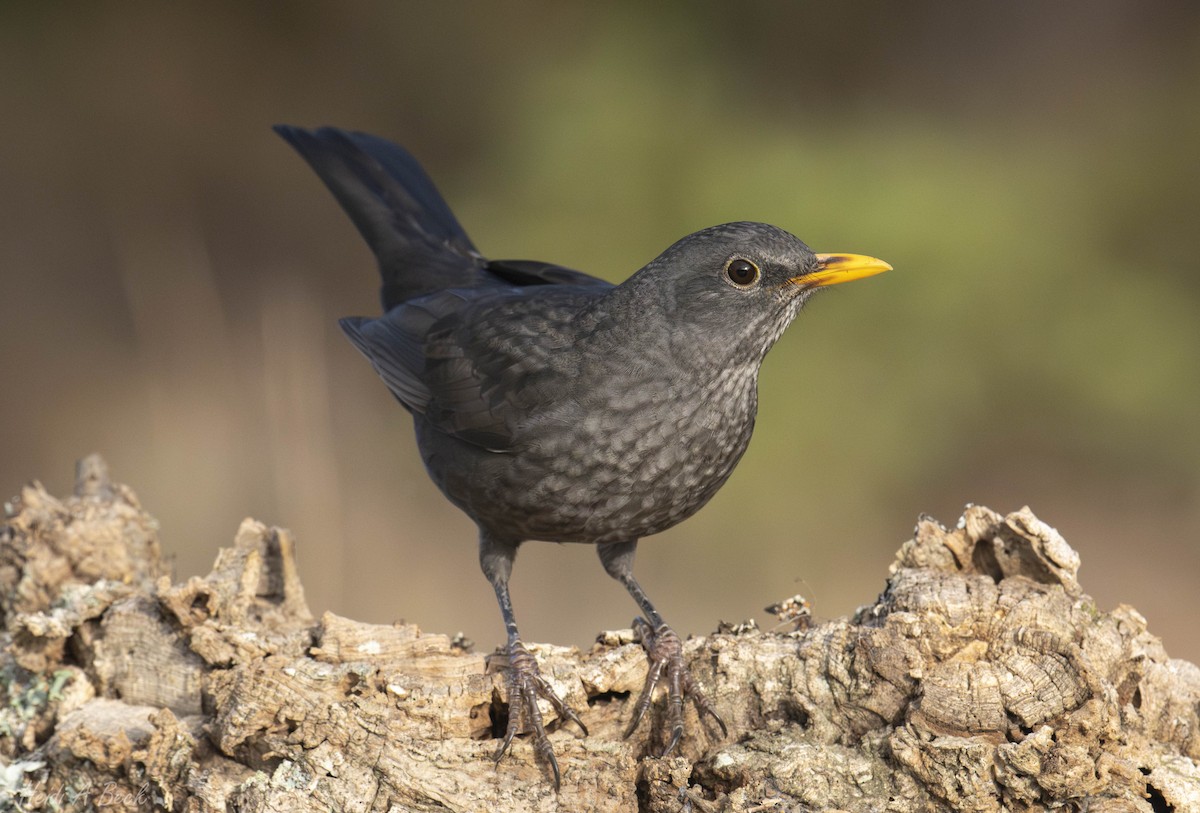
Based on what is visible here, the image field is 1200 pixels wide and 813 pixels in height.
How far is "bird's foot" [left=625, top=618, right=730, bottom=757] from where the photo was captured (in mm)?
3701

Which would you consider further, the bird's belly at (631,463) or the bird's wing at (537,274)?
the bird's wing at (537,274)

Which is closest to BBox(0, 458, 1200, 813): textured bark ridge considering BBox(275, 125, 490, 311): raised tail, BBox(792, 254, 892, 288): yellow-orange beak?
BBox(792, 254, 892, 288): yellow-orange beak

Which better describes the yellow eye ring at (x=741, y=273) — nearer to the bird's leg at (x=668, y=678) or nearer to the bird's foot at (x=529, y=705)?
the bird's leg at (x=668, y=678)

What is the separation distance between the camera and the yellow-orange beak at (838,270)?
402 centimetres

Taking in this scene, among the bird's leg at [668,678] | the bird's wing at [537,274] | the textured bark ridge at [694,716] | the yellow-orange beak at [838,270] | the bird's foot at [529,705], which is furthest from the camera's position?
the bird's wing at [537,274]

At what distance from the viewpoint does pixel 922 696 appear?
3352mm

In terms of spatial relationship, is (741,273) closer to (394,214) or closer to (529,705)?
(529,705)

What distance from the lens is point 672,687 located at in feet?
12.4

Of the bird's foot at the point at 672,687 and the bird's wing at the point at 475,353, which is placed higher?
the bird's wing at the point at 475,353

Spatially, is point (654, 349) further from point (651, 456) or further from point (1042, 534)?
point (1042, 534)

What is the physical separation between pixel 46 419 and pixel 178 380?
94 centimetres

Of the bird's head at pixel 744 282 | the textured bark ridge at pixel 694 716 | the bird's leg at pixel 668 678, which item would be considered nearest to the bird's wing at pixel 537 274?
the bird's head at pixel 744 282

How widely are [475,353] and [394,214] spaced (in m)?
1.36

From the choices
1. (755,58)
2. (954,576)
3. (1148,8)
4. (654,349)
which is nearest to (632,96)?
(755,58)
